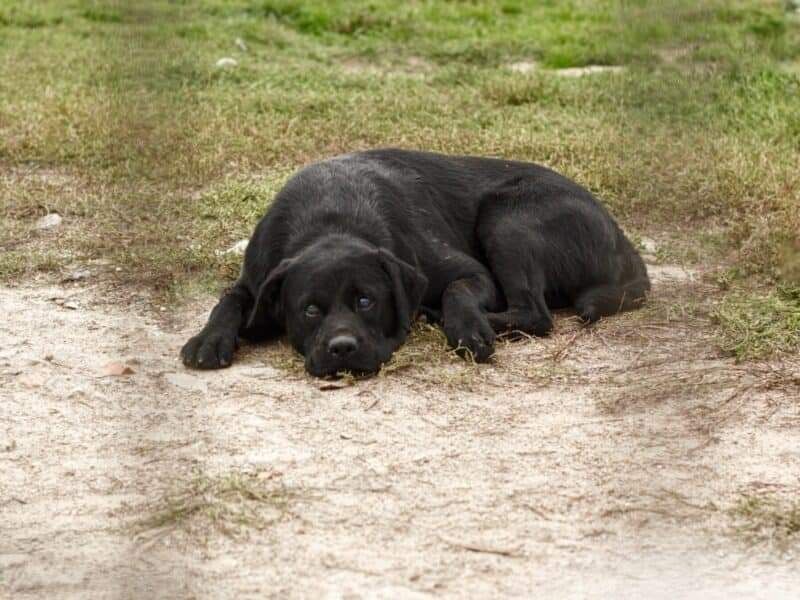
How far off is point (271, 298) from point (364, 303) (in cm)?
46

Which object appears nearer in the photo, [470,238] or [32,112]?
[470,238]

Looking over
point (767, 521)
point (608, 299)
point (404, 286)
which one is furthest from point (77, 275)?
point (767, 521)

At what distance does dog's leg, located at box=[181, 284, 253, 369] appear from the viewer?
5.57 metres

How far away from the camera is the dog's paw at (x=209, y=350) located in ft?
18.2

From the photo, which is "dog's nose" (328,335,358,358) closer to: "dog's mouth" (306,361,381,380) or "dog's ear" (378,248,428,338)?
"dog's mouth" (306,361,381,380)

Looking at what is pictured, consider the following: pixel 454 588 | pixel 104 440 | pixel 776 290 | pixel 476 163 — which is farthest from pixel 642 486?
pixel 476 163

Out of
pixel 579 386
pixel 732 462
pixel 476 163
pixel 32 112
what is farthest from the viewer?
pixel 32 112

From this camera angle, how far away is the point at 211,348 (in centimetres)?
562

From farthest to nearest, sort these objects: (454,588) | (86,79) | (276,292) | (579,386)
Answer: (86,79) → (276,292) → (579,386) → (454,588)

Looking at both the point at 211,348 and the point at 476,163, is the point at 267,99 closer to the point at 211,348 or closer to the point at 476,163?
the point at 476,163

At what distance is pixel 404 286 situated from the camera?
5.84 metres

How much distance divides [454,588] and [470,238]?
3.29 m

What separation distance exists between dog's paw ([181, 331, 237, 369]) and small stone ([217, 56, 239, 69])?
5.55 meters

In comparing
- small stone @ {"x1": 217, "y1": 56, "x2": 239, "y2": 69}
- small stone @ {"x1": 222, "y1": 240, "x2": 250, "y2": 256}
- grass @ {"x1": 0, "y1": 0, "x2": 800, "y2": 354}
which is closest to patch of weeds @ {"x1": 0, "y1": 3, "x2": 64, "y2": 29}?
grass @ {"x1": 0, "y1": 0, "x2": 800, "y2": 354}
